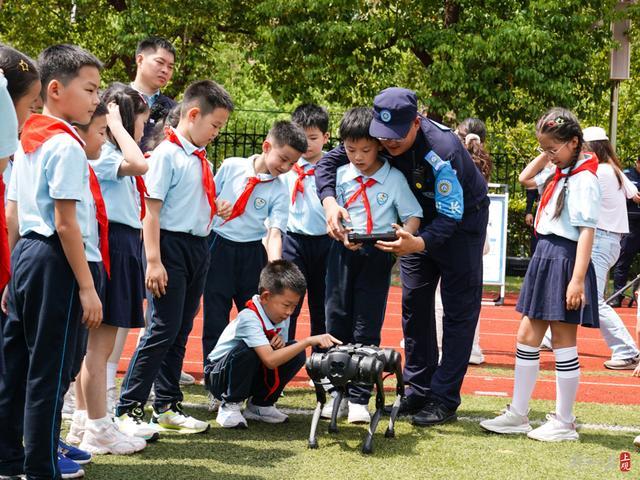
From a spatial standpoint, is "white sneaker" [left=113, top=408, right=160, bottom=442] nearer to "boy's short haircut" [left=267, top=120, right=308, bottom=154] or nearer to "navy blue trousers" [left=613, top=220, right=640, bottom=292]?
"boy's short haircut" [left=267, top=120, right=308, bottom=154]

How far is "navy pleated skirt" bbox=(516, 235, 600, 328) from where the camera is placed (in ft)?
18.2

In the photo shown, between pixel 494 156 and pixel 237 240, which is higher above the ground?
pixel 494 156

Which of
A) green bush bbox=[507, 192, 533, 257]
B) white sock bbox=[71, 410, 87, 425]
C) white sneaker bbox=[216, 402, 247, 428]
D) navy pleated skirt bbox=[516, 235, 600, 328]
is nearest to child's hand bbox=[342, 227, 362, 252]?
navy pleated skirt bbox=[516, 235, 600, 328]

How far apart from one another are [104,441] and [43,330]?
3.47 feet

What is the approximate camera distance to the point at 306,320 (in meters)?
11.3

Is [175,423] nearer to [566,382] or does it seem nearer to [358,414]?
[358,414]

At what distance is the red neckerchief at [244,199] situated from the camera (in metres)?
6.17

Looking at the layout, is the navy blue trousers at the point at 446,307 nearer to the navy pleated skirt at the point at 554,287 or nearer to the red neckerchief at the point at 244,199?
the navy pleated skirt at the point at 554,287

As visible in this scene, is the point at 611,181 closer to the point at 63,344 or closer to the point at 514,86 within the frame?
the point at 63,344

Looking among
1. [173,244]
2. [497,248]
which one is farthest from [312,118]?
[497,248]

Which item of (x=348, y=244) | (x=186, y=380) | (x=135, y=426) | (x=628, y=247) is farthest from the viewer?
(x=628, y=247)

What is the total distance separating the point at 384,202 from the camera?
572 cm

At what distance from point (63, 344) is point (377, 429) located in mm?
2250

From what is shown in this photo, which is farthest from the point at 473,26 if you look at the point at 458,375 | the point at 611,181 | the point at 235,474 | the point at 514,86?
the point at 235,474
